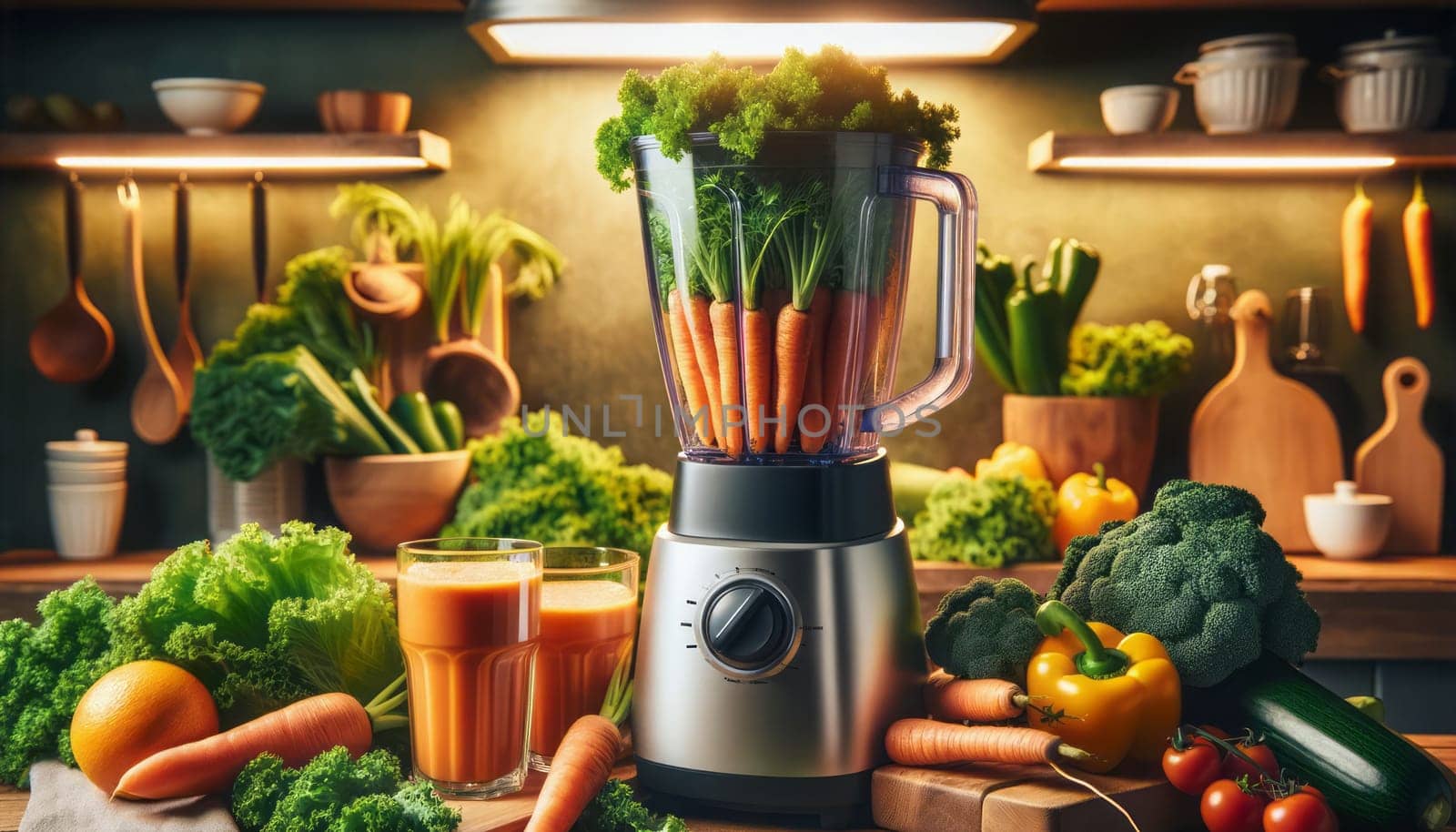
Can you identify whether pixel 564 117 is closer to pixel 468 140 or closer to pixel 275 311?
pixel 468 140

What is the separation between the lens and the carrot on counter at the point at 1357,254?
2375 mm

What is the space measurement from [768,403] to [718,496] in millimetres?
106

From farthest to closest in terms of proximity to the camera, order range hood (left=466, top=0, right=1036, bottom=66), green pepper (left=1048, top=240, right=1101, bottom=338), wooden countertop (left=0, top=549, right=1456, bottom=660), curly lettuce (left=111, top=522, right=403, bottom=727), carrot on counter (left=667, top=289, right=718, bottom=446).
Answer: green pepper (left=1048, top=240, right=1101, bottom=338) → wooden countertop (left=0, top=549, right=1456, bottom=660) → range hood (left=466, top=0, right=1036, bottom=66) → carrot on counter (left=667, top=289, right=718, bottom=446) → curly lettuce (left=111, top=522, right=403, bottom=727)

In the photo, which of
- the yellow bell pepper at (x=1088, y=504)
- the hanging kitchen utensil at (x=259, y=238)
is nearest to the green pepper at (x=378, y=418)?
the hanging kitchen utensil at (x=259, y=238)

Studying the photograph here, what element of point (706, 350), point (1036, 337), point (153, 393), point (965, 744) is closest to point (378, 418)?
point (153, 393)

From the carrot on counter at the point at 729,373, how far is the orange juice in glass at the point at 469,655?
0.59 ft

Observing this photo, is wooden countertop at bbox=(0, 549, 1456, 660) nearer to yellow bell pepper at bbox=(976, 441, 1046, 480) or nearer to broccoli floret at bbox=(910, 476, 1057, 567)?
broccoli floret at bbox=(910, 476, 1057, 567)

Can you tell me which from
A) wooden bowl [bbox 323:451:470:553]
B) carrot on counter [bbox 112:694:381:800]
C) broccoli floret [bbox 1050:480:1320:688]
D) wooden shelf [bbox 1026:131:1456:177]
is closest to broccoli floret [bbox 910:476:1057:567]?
wooden shelf [bbox 1026:131:1456:177]

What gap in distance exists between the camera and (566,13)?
1523 millimetres

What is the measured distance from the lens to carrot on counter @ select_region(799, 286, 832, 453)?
98cm

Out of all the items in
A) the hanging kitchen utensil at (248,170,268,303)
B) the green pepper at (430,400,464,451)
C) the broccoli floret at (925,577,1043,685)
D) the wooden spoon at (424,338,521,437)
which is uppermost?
the hanging kitchen utensil at (248,170,268,303)

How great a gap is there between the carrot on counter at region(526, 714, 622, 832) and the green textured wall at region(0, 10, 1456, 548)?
1647 millimetres

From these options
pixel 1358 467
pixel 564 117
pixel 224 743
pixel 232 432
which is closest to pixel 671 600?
pixel 224 743

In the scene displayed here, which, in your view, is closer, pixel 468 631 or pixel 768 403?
pixel 468 631
